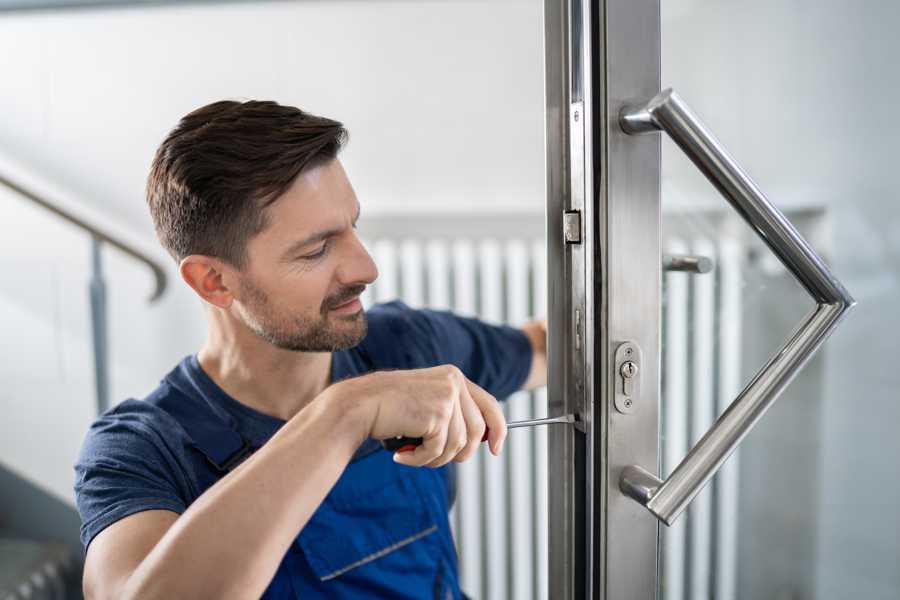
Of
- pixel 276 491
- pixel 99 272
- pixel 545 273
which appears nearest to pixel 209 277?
pixel 276 491

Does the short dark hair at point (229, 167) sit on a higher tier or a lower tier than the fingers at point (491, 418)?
higher

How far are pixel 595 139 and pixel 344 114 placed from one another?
0.46 meters

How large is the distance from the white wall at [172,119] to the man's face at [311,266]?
3.5 inches

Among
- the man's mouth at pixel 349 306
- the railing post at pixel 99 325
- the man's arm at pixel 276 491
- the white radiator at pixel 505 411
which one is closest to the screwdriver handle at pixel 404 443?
the man's arm at pixel 276 491

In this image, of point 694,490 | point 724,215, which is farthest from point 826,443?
point 694,490

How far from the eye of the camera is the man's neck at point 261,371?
2.19ft

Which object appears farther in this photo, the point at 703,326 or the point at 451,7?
the point at 451,7

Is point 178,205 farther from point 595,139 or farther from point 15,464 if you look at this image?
point 15,464

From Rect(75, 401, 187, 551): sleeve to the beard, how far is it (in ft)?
0.48

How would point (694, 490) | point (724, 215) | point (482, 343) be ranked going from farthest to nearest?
point (482, 343)
point (724, 215)
point (694, 490)

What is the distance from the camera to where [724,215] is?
75cm

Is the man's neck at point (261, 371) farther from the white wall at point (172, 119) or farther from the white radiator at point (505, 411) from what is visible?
the white radiator at point (505, 411)

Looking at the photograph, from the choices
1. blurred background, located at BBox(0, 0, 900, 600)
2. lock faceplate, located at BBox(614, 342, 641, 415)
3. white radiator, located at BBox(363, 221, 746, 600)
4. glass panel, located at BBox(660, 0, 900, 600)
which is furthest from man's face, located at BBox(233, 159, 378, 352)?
white radiator, located at BBox(363, 221, 746, 600)

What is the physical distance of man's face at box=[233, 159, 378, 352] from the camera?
0.57 m
